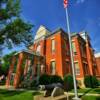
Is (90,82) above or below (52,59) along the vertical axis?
below

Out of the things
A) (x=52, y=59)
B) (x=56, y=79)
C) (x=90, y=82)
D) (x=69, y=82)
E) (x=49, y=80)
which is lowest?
(x=69, y=82)

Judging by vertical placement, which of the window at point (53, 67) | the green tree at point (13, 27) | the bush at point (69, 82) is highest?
the green tree at point (13, 27)

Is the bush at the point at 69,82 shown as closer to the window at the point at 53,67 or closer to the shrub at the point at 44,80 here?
the shrub at the point at 44,80

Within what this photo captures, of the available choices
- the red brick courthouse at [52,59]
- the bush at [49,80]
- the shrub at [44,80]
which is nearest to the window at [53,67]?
the red brick courthouse at [52,59]

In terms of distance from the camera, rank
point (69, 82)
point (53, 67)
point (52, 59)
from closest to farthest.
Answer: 1. point (69, 82)
2. point (53, 67)
3. point (52, 59)

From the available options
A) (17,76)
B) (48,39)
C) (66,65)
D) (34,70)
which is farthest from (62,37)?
(17,76)

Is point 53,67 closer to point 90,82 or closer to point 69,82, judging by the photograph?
point 69,82

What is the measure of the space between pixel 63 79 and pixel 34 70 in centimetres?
664

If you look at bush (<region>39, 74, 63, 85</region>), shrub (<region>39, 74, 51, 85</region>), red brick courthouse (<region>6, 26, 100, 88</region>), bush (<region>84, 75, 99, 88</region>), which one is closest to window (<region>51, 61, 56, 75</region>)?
red brick courthouse (<region>6, 26, 100, 88</region>)

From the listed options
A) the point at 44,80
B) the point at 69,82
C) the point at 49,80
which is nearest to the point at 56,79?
the point at 49,80

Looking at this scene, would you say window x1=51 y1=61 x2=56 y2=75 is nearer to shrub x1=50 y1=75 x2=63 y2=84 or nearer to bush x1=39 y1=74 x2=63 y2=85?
shrub x1=50 y1=75 x2=63 y2=84

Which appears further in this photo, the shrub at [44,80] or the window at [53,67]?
the window at [53,67]

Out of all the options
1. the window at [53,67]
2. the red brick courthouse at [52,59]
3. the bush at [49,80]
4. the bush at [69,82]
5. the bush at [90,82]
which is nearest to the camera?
the bush at [69,82]

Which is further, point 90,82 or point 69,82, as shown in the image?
point 90,82
